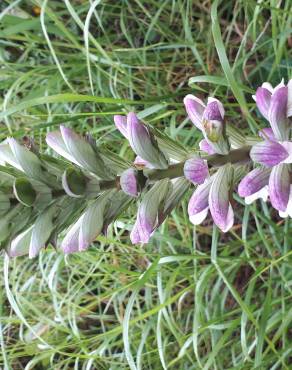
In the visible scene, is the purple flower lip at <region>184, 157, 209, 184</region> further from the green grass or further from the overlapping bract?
the green grass

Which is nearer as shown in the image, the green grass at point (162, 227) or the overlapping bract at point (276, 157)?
the overlapping bract at point (276, 157)

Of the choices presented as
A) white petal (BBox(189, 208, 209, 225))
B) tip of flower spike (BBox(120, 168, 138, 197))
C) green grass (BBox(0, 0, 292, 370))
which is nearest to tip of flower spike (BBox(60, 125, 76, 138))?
tip of flower spike (BBox(120, 168, 138, 197))

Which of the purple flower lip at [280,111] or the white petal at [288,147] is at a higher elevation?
the purple flower lip at [280,111]

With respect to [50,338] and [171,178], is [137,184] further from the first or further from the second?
[50,338]

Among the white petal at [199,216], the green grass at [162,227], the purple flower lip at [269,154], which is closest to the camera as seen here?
the purple flower lip at [269,154]

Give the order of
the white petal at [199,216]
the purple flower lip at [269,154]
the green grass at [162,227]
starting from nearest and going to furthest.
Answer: the purple flower lip at [269,154], the white petal at [199,216], the green grass at [162,227]

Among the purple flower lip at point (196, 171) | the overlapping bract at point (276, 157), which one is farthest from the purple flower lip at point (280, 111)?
the purple flower lip at point (196, 171)

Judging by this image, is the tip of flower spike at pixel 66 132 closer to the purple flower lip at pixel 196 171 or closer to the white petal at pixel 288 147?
the purple flower lip at pixel 196 171

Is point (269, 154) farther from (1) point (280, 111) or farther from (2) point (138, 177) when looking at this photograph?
(2) point (138, 177)
